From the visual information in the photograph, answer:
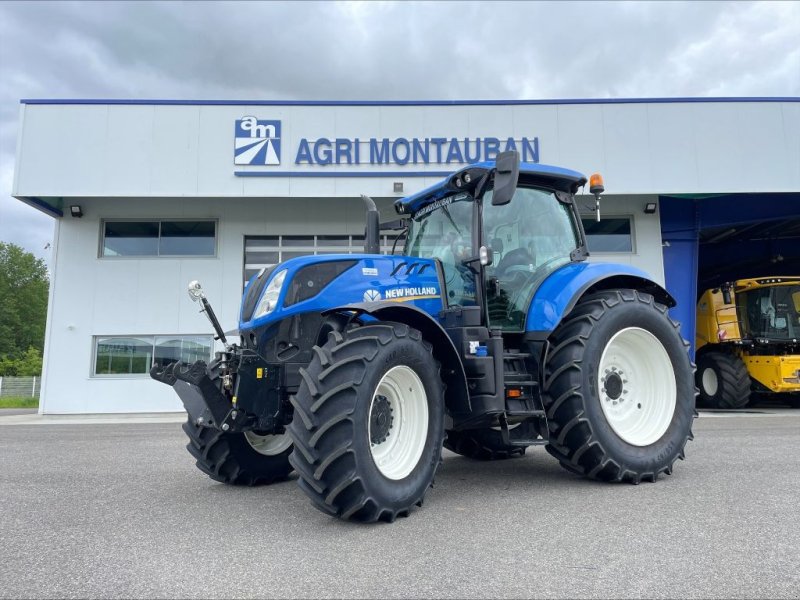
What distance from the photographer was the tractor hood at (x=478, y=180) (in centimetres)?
431

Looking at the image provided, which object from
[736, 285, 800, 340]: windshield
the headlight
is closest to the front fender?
the headlight

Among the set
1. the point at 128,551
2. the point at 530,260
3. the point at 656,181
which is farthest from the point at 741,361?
the point at 128,551

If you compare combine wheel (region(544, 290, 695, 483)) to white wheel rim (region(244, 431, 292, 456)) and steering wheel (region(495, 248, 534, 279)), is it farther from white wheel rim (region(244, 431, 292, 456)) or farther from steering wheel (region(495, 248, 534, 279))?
white wheel rim (region(244, 431, 292, 456))

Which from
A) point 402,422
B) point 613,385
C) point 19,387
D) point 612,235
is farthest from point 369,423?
point 19,387

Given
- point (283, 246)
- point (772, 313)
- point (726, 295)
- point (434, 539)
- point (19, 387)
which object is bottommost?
point (19, 387)

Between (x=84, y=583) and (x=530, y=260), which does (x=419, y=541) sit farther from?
(x=530, y=260)

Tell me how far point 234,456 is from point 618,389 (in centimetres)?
306

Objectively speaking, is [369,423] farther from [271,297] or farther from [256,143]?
[256,143]

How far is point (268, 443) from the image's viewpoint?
4.46 metres

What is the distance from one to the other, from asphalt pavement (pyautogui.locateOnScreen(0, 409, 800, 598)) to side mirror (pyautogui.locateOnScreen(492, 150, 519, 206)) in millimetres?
2026

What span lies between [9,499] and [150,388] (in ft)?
33.4

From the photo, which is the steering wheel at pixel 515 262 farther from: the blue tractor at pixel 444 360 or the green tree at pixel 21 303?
the green tree at pixel 21 303

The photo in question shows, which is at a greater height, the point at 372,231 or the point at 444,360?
the point at 372,231

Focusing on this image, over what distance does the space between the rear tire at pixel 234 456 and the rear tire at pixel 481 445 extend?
1.70 m
